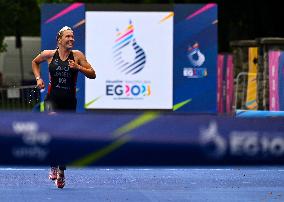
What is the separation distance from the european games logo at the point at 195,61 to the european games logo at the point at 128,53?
1006mm

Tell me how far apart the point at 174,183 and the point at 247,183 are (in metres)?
0.85

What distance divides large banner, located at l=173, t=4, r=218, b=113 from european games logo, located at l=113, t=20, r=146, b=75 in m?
0.85

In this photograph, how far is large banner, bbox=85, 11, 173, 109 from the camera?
967 inches

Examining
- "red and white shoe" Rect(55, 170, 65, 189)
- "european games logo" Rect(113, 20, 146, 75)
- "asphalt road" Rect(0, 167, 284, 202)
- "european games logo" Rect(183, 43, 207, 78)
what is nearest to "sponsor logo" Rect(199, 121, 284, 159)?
"asphalt road" Rect(0, 167, 284, 202)

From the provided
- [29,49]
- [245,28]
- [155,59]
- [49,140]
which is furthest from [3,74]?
[49,140]

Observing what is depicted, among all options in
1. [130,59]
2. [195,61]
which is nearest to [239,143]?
[130,59]

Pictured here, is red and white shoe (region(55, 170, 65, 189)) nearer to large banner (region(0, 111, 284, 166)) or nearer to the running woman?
the running woman

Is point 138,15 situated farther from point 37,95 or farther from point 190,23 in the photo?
point 37,95

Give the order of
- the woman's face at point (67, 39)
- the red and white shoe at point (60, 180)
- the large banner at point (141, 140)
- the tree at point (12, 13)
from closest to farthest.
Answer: the large banner at point (141, 140) < the red and white shoe at point (60, 180) < the woman's face at point (67, 39) < the tree at point (12, 13)

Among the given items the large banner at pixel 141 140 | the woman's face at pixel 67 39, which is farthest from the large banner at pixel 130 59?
the large banner at pixel 141 140

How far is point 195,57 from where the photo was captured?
81.5ft

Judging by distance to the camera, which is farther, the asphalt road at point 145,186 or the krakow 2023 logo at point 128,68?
the krakow 2023 logo at point 128,68

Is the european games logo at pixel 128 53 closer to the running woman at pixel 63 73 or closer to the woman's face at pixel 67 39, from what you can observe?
the running woman at pixel 63 73

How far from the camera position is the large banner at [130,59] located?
24.6m
